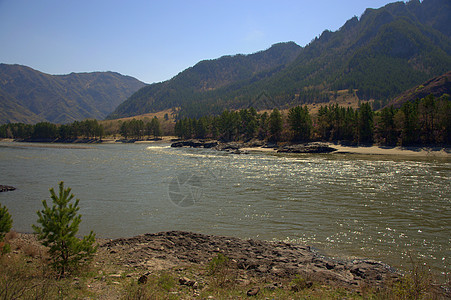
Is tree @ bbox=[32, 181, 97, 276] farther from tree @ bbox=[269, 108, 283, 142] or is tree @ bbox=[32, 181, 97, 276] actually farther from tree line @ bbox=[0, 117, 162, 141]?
tree line @ bbox=[0, 117, 162, 141]

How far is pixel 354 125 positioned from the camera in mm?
99125

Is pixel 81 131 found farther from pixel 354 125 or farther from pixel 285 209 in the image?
pixel 285 209

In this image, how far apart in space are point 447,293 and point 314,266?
508cm

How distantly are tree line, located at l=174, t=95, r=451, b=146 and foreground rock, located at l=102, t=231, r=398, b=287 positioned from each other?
90.0m

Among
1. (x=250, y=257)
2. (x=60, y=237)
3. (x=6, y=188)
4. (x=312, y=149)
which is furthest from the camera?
(x=312, y=149)

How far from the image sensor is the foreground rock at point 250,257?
11586 millimetres

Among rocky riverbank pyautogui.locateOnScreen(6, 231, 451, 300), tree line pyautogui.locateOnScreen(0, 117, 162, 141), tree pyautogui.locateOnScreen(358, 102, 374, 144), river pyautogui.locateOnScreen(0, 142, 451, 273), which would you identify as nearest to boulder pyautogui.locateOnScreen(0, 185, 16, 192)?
river pyautogui.locateOnScreen(0, 142, 451, 273)

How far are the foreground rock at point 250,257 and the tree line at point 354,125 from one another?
89985mm

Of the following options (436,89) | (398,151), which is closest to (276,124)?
(398,151)

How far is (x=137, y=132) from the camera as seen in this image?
639 ft

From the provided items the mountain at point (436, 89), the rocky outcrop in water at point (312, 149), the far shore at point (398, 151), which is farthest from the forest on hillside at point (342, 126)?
the mountain at point (436, 89)

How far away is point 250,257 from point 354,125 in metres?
100.0

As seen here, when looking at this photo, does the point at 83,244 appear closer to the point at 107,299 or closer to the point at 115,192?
the point at 107,299

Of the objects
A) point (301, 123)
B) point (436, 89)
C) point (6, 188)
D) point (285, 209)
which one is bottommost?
point (285, 209)
